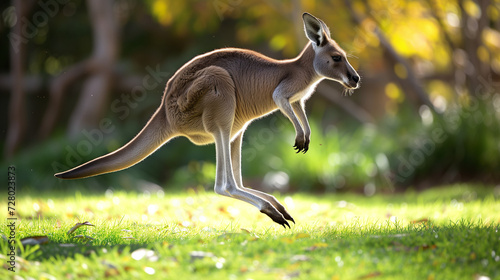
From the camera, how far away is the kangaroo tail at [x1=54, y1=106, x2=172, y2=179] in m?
4.41

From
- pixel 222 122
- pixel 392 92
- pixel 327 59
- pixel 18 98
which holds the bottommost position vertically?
pixel 18 98

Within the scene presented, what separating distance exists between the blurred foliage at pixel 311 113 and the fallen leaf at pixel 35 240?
9.58 ft

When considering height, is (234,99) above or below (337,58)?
below

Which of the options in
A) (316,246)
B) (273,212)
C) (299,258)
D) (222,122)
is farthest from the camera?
(222,122)

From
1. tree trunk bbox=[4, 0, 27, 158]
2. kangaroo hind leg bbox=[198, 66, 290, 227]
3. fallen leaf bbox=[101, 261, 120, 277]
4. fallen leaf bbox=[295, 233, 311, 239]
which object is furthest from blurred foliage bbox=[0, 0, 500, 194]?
fallen leaf bbox=[101, 261, 120, 277]

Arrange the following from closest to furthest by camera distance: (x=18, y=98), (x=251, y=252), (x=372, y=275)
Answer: (x=372, y=275) < (x=251, y=252) < (x=18, y=98)

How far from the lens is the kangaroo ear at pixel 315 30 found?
4.54 m

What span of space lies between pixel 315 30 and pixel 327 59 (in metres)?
0.25

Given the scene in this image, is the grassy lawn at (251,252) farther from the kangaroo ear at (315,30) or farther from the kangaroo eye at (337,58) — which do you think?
the kangaroo ear at (315,30)

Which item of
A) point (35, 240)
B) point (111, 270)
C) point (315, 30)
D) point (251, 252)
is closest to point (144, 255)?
point (111, 270)

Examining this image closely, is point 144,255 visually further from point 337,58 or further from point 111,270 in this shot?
point 337,58

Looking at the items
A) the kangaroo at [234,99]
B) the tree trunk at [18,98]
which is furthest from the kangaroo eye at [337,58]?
the tree trunk at [18,98]

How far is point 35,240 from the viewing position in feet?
13.2

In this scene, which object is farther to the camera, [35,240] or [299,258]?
[35,240]
